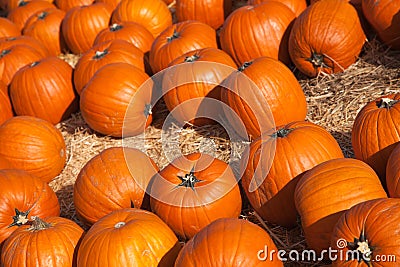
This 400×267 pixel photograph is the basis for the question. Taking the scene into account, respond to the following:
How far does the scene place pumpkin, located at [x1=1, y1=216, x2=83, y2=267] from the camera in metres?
3.32

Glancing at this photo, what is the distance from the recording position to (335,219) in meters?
3.04

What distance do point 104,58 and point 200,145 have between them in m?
1.48

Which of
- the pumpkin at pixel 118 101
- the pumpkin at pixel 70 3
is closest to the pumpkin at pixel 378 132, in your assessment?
the pumpkin at pixel 118 101

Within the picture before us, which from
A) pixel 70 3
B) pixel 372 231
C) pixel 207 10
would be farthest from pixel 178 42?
pixel 372 231

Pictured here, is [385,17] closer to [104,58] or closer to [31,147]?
[104,58]

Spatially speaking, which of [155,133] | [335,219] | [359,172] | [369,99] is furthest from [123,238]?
[369,99]

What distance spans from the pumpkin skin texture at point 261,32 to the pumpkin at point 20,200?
7.52 feet

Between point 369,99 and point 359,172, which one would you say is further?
point 369,99

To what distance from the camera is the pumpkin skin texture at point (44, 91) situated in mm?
5531

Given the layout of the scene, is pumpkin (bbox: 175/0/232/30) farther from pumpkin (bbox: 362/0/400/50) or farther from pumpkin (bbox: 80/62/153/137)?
pumpkin (bbox: 362/0/400/50)

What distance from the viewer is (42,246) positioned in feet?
10.9

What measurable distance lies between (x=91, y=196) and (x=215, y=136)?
4.48ft

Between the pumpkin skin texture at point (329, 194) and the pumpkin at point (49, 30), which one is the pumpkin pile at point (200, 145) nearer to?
the pumpkin skin texture at point (329, 194)

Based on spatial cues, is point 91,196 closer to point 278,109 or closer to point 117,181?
point 117,181
